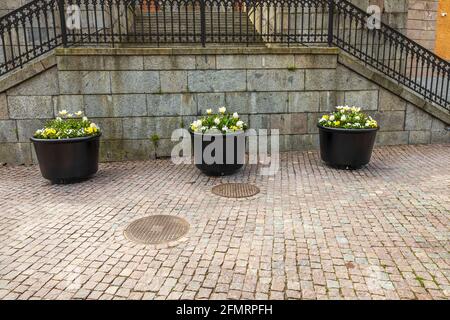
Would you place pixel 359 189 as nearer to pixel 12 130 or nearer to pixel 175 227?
pixel 175 227

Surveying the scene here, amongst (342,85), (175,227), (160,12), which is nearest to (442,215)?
(175,227)

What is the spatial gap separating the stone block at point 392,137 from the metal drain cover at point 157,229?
21.8 feet

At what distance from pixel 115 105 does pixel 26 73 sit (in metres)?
2.00

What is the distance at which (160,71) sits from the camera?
886 cm

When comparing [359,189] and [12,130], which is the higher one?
[12,130]

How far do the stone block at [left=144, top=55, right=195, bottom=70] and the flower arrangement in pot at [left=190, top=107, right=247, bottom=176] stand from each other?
185 centimetres

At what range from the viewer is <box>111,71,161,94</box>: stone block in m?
8.77

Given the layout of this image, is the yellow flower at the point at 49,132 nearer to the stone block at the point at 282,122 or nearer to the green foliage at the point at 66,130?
the green foliage at the point at 66,130

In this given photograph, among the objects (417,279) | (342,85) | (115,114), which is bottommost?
(417,279)

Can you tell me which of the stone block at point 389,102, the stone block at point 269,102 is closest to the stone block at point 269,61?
the stone block at point 269,102

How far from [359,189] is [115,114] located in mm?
5649

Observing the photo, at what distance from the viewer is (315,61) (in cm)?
928

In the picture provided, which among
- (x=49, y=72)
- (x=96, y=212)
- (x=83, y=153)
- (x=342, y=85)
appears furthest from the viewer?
(x=342, y=85)

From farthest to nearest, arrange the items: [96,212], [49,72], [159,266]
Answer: [49,72], [96,212], [159,266]
